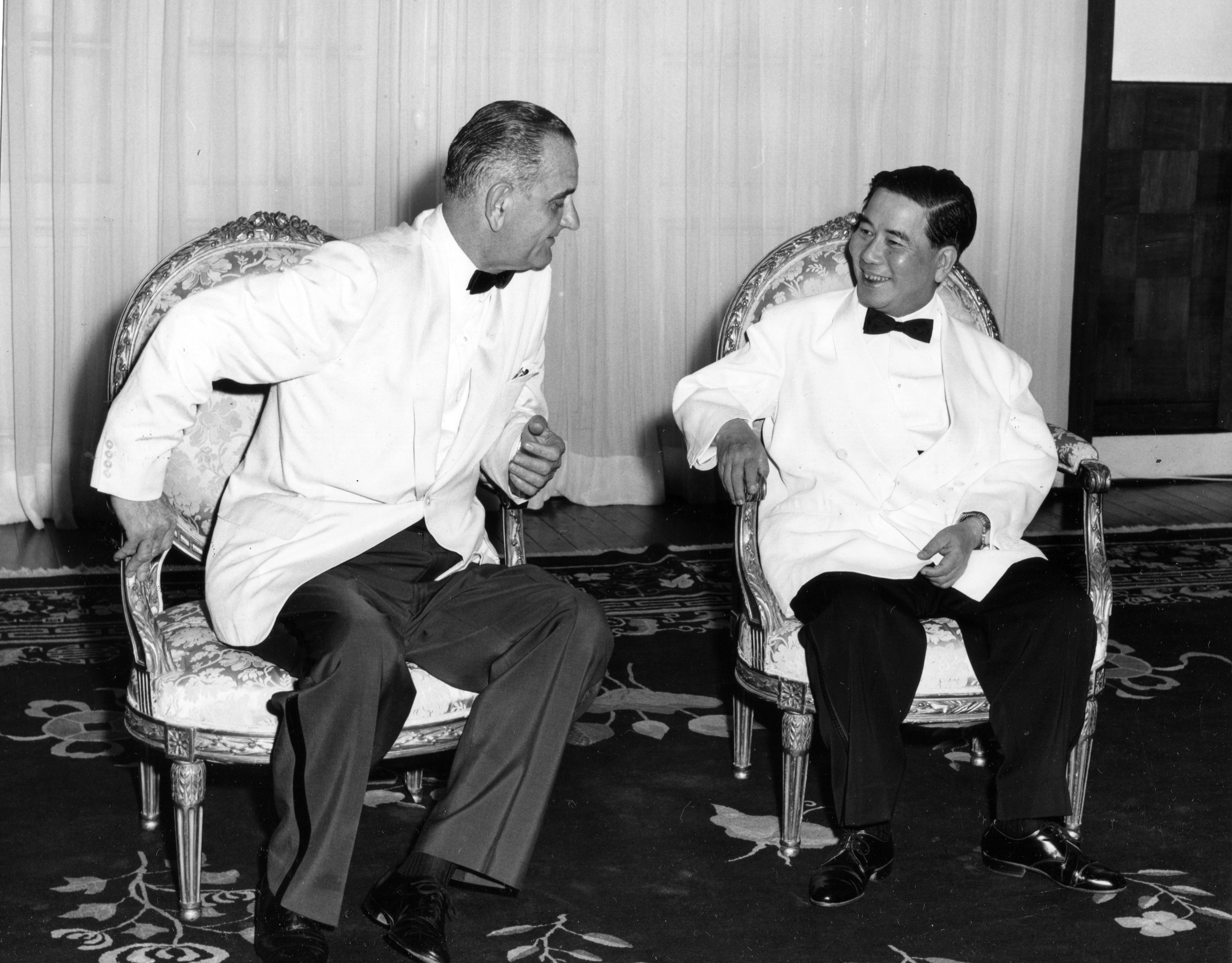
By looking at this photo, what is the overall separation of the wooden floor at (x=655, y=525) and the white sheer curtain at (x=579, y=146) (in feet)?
0.51

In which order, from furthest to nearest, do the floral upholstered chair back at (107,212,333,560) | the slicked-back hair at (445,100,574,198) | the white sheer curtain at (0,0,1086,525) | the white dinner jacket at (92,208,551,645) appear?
the white sheer curtain at (0,0,1086,525) → the floral upholstered chair back at (107,212,333,560) → the slicked-back hair at (445,100,574,198) → the white dinner jacket at (92,208,551,645)

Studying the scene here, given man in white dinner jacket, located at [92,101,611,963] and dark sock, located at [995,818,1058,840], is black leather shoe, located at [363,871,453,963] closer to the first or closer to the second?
man in white dinner jacket, located at [92,101,611,963]

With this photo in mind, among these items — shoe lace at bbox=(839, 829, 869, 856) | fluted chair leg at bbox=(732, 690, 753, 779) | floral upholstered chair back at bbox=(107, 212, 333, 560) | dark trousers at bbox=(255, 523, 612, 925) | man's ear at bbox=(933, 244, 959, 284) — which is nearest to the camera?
dark trousers at bbox=(255, 523, 612, 925)

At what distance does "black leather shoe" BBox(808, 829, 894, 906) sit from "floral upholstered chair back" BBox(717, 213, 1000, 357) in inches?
41.7

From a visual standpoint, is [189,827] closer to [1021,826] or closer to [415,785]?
[415,785]

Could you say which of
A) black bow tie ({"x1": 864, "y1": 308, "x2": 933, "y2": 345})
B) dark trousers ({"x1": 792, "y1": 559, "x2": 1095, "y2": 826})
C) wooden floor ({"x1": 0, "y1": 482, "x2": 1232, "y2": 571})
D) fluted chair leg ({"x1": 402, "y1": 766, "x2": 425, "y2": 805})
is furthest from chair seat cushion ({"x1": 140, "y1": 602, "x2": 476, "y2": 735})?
wooden floor ({"x1": 0, "y1": 482, "x2": 1232, "y2": 571})

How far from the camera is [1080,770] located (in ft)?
9.12

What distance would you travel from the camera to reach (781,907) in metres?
2.54

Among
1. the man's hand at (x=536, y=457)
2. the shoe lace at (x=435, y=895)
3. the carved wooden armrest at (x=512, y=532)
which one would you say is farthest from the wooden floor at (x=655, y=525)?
the shoe lace at (x=435, y=895)

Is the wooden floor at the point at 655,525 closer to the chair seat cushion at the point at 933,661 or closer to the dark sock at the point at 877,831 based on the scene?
the chair seat cushion at the point at 933,661

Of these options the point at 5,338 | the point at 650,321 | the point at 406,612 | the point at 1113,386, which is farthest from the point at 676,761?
the point at 1113,386

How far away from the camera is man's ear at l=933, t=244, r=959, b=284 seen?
2957 mm

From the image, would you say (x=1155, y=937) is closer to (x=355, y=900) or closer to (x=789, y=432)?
(x=789, y=432)

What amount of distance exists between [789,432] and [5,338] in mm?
3369
